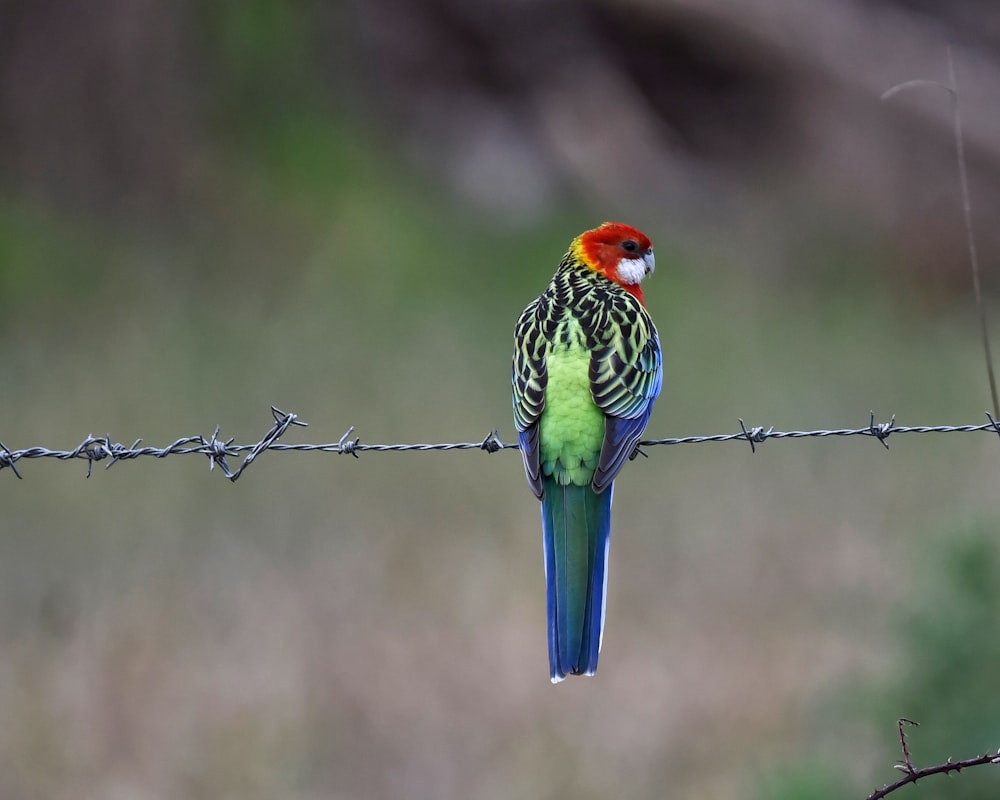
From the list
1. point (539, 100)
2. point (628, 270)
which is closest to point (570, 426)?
point (628, 270)

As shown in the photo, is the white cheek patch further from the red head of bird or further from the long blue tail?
the long blue tail

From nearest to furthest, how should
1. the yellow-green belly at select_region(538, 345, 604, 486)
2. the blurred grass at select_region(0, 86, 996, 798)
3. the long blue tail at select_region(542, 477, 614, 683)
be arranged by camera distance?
1. the long blue tail at select_region(542, 477, 614, 683)
2. the yellow-green belly at select_region(538, 345, 604, 486)
3. the blurred grass at select_region(0, 86, 996, 798)

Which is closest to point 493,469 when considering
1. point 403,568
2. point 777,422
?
point 403,568

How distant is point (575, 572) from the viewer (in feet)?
18.0

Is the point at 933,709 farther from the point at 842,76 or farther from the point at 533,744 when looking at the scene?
the point at 842,76

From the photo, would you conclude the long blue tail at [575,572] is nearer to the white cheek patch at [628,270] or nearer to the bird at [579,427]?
the bird at [579,427]

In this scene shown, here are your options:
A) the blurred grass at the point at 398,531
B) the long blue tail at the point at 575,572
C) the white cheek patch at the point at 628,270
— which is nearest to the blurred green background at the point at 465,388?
the blurred grass at the point at 398,531

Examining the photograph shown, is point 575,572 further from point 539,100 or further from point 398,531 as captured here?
point 539,100

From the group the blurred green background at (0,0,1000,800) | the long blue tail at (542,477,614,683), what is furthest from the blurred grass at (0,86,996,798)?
the long blue tail at (542,477,614,683)

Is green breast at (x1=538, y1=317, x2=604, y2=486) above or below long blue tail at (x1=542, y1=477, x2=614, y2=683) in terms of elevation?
above

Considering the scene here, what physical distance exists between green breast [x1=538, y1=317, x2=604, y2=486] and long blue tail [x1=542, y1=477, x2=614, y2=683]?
0.24 ft

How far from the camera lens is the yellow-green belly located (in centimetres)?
573

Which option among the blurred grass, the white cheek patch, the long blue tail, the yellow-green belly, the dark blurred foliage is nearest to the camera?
the long blue tail

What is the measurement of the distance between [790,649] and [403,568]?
3336 mm
